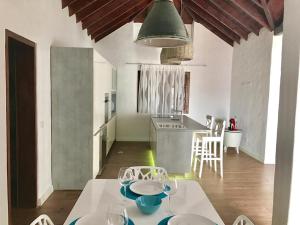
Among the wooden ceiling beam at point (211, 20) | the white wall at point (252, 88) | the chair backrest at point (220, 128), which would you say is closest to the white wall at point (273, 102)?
the white wall at point (252, 88)

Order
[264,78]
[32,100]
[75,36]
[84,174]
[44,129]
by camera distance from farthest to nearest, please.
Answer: [264,78] → [75,36] → [84,174] → [44,129] → [32,100]

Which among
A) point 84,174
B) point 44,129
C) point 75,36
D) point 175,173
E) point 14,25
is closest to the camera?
point 14,25

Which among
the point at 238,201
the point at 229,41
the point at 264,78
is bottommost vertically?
the point at 238,201

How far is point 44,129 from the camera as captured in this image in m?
3.34

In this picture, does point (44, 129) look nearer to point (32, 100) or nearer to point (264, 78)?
point (32, 100)

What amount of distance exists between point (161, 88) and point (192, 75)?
987mm

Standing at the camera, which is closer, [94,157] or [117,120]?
[94,157]

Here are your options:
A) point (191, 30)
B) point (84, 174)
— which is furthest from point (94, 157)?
point (191, 30)

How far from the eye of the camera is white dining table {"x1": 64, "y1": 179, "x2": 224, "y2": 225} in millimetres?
1395

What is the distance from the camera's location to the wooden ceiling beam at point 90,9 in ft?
15.4

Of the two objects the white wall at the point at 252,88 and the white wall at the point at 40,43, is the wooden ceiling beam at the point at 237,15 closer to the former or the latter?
the white wall at the point at 252,88

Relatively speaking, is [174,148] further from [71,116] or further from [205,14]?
[205,14]

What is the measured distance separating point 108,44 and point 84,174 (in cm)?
432

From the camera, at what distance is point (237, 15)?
5.28 m
